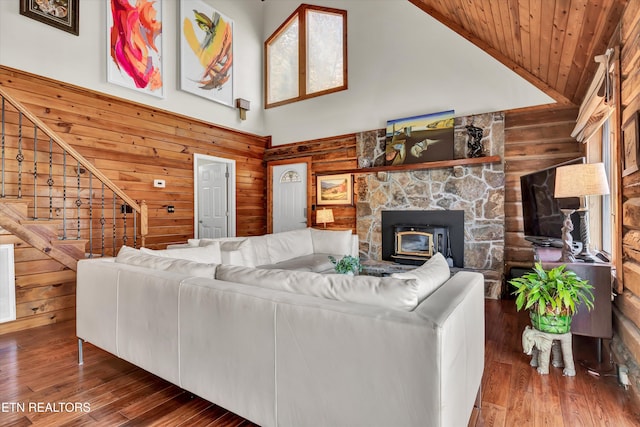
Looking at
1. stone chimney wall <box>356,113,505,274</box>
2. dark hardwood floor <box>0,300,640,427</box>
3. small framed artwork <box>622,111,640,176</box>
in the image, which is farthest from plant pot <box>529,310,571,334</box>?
stone chimney wall <box>356,113,505,274</box>

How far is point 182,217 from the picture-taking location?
5.03 meters

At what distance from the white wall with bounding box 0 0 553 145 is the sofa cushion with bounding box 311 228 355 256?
1.95 meters

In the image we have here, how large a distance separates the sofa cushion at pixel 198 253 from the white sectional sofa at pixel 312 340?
607 millimetres

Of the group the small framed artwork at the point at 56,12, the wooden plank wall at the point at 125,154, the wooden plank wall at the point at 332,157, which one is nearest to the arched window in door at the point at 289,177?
the wooden plank wall at the point at 332,157

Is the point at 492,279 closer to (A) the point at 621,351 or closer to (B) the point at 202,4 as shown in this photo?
(A) the point at 621,351

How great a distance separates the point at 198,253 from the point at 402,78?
13.4ft

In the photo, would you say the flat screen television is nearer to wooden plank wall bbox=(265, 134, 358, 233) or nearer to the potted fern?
the potted fern

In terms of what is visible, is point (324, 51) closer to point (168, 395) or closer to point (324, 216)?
point (324, 216)

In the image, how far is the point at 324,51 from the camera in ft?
19.5

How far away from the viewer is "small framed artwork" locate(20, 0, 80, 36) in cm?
343

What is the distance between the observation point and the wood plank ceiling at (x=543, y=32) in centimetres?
234

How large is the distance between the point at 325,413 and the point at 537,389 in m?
1.58

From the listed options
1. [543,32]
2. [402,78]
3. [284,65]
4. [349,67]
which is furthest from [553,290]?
[284,65]

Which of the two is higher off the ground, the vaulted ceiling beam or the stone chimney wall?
the vaulted ceiling beam
